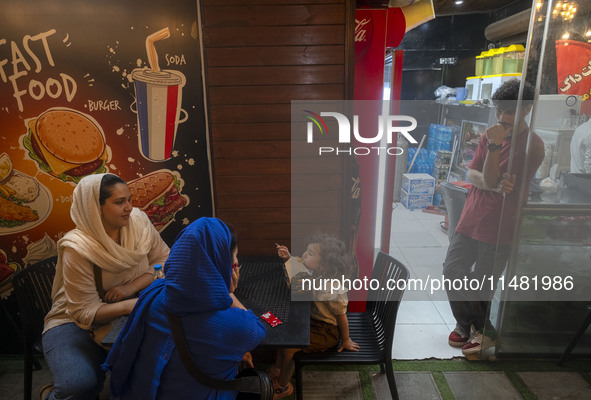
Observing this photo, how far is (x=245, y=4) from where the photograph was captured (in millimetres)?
2535

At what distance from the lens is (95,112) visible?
8.80 ft

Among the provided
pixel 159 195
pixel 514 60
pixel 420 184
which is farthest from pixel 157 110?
pixel 514 60

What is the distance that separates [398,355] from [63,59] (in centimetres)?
330

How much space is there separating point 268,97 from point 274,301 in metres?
1.41

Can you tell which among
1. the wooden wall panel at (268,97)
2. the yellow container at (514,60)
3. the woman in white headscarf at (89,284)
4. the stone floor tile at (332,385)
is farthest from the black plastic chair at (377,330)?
the yellow container at (514,60)

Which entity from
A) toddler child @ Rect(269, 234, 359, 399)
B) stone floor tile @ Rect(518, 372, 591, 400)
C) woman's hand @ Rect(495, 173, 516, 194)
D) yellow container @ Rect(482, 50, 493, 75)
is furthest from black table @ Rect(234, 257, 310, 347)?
yellow container @ Rect(482, 50, 493, 75)

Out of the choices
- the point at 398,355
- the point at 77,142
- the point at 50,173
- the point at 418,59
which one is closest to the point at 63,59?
the point at 77,142

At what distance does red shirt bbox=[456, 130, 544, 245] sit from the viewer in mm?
2627

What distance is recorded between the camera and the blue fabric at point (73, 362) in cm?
198

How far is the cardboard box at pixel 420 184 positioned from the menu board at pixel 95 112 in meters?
4.76

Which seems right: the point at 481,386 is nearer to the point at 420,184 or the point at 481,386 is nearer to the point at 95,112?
the point at 95,112

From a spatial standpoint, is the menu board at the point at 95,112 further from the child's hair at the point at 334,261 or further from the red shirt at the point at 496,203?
the red shirt at the point at 496,203

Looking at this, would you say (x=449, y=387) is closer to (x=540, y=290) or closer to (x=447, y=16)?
(x=540, y=290)

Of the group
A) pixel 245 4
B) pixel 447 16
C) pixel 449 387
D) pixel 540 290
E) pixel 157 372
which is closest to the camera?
pixel 157 372
